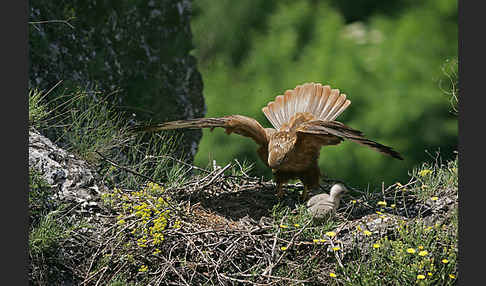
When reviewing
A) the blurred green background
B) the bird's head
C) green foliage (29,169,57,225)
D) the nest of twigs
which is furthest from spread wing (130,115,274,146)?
the blurred green background

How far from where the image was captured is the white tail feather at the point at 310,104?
4336 mm

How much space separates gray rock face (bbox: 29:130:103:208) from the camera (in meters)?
3.56

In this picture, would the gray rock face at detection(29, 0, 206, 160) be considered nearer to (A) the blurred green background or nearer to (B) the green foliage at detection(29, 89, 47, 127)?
(B) the green foliage at detection(29, 89, 47, 127)

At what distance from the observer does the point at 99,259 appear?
3.42 meters

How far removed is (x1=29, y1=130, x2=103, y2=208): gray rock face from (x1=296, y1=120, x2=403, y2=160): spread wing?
115cm

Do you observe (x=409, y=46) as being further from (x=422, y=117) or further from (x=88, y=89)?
(x=88, y=89)

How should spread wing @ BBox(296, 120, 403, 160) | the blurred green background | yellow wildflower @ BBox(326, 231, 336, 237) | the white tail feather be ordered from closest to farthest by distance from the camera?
yellow wildflower @ BBox(326, 231, 336, 237), spread wing @ BBox(296, 120, 403, 160), the white tail feather, the blurred green background

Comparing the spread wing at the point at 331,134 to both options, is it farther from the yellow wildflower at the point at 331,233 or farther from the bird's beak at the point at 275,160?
the yellow wildflower at the point at 331,233

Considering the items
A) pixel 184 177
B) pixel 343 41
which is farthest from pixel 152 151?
pixel 343 41

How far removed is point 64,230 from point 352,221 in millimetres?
1468

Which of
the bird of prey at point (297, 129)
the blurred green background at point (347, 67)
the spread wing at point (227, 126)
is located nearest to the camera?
the bird of prey at point (297, 129)

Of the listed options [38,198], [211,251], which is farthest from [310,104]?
[38,198]

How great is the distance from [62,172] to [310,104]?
5.19ft

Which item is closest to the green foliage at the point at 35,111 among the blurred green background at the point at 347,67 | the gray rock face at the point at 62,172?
the gray rock face at the point at 62,172
